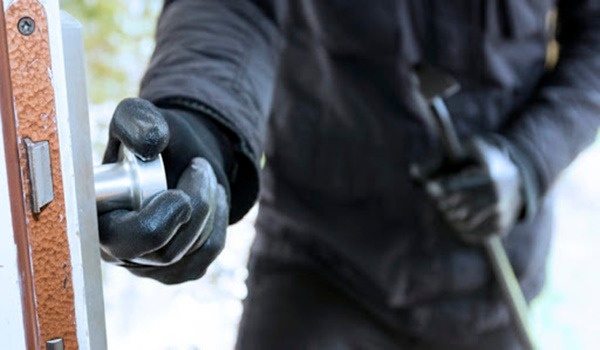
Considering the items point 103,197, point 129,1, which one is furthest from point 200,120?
point 129,1

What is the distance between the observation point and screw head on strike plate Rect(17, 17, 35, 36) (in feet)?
1.47

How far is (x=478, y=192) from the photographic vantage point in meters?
1.17

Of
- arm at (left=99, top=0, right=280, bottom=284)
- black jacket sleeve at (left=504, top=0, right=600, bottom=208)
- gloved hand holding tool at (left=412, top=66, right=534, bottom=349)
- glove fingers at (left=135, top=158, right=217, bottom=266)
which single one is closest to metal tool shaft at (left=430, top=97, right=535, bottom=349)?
gloved hand holding tool at (left=412, top=66, right=534, bottom=349)

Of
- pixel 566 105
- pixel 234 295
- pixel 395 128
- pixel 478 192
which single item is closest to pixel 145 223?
pixel 395 128

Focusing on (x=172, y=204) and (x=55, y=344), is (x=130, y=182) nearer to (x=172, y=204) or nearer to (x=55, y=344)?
(x=172, y=204)

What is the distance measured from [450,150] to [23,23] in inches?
29.7

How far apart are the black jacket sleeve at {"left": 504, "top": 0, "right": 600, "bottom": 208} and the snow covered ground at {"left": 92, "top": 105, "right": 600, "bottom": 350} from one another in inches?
18.6

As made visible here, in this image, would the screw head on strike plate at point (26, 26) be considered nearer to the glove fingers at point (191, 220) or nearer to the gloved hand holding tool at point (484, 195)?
the glove fingers at point (191, 220)

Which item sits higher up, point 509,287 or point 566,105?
point 566,105

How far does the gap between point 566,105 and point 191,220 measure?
0.76 metres

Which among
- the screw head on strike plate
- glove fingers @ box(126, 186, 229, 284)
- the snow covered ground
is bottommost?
the snow covered ground

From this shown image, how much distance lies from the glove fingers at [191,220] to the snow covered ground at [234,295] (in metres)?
1.00

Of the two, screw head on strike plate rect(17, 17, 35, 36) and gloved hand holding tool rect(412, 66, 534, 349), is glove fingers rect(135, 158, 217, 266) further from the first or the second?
gloved hand holding tool rect(412, 66, 534, 349)

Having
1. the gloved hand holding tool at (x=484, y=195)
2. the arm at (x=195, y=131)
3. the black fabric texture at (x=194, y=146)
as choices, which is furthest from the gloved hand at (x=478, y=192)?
the black fabric texture at (x=194, y=146)
